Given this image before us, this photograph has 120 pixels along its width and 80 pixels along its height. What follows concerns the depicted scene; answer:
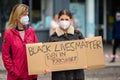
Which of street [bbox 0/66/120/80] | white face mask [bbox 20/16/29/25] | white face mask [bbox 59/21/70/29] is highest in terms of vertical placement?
white face mask [bbox 20/16/29/25]

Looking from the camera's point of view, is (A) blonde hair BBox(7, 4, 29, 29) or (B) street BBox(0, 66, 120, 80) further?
(B) street BBox(0, 66, 120, 80)

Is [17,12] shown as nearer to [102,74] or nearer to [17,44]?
[17,44]

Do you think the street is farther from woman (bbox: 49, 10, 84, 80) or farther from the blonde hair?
the blonde hair

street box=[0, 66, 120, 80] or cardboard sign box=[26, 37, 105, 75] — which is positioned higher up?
cardboard sign box=[26, 37, 105, 75]

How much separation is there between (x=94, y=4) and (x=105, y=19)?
2.18m

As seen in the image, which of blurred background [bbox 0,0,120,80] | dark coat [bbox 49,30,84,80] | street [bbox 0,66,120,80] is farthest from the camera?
blurred background [bbox 0,0,120,80]

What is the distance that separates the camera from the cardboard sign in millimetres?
6082

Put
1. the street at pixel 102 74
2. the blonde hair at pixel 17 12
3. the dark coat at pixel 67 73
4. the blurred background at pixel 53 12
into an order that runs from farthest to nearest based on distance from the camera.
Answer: the blurred background at pixel 53 12
the street at pixel 102 74
the dark coat at pixel 67 73
the blonde hair at pixel 17 12

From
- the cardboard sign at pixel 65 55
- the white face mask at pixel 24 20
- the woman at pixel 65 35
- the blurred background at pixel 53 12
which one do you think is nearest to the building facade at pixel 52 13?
the blurred background at pixel 53 12

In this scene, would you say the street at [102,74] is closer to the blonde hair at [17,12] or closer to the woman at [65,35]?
the woman at [65,35]

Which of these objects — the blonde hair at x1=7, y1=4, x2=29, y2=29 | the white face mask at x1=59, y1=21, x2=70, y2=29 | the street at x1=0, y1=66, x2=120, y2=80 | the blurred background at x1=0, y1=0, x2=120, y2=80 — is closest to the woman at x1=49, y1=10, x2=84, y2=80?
the white face mask at x1=59, y1=21, x2=70, y2=29

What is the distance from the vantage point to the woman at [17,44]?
596 centimetres

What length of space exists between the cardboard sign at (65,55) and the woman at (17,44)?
0.11 metres

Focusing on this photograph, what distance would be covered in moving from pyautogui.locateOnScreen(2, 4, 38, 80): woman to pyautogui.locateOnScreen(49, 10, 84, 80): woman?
0.36 metres
